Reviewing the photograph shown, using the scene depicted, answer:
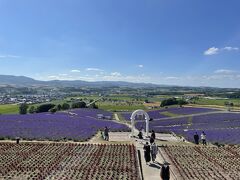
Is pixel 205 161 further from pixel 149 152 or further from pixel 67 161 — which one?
pixel 67 161

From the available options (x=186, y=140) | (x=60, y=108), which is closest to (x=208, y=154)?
(x=186, y=140)

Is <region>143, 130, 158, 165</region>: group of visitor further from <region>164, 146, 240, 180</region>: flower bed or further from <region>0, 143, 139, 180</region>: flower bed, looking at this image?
<region>164, 146, 240, 180</region>: flower bed

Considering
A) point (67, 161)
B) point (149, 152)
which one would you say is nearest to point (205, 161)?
point (149, 152)

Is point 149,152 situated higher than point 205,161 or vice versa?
point 149,152

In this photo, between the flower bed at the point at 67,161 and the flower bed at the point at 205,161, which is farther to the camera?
the flower bed at the point at 205,161

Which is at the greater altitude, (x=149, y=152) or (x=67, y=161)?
(x=149, y=152)

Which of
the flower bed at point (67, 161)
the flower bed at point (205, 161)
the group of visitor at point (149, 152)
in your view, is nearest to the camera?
the flower bed at point (67, 161)

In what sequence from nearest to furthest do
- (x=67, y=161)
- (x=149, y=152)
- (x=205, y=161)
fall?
(x=149, y=152)
(x=67, y=161)
(x=205, y=161)

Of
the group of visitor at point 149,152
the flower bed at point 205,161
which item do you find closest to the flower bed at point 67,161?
the group of visitor at point 149,152

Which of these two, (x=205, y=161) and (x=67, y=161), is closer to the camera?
(x=67, y=161)

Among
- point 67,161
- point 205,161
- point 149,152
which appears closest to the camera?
point 149,152

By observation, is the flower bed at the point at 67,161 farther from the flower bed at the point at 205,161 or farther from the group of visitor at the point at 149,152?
the flower bed at the point at 205,161
